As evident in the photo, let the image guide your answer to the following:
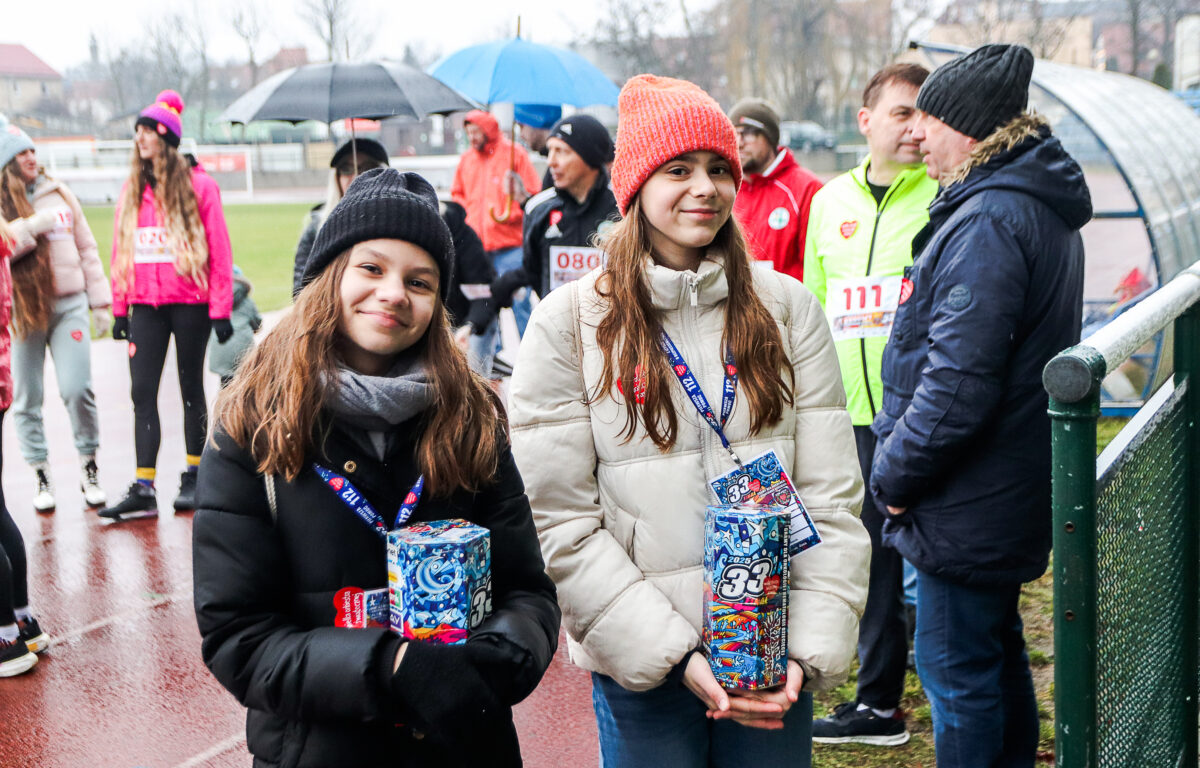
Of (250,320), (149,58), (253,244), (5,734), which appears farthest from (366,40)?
(5,734)

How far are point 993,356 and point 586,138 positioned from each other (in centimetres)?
334

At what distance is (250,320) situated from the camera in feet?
25.4

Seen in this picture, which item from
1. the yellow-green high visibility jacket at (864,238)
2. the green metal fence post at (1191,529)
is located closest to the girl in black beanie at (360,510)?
the green metal fence post at (1191,529)

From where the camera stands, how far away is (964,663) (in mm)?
3000

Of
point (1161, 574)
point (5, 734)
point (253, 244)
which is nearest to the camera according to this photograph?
point (1161, 574)

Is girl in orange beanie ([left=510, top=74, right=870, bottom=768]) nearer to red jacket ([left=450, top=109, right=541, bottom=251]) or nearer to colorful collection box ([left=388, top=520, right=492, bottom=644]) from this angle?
colorful collection box ([left=388, top=520, right=492, bottom=644])

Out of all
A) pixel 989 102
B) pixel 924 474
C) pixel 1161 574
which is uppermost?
pixel 989 102

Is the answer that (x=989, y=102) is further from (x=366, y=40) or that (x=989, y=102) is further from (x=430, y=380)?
(x=366, y=40)

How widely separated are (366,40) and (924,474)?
65.8 meters

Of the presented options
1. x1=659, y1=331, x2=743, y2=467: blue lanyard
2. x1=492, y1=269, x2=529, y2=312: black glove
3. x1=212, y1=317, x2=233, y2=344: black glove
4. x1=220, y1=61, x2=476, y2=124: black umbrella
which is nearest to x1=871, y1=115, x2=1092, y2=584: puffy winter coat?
x1=659, y1=331, x2=743, y2=467: blue lanyard

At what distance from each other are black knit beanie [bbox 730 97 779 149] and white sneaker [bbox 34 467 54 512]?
4.69 metres

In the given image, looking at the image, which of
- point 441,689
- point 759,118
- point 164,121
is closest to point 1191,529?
point 441,689

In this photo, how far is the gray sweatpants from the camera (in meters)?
6.61

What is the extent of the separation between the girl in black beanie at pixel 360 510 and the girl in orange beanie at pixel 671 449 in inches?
6.3
